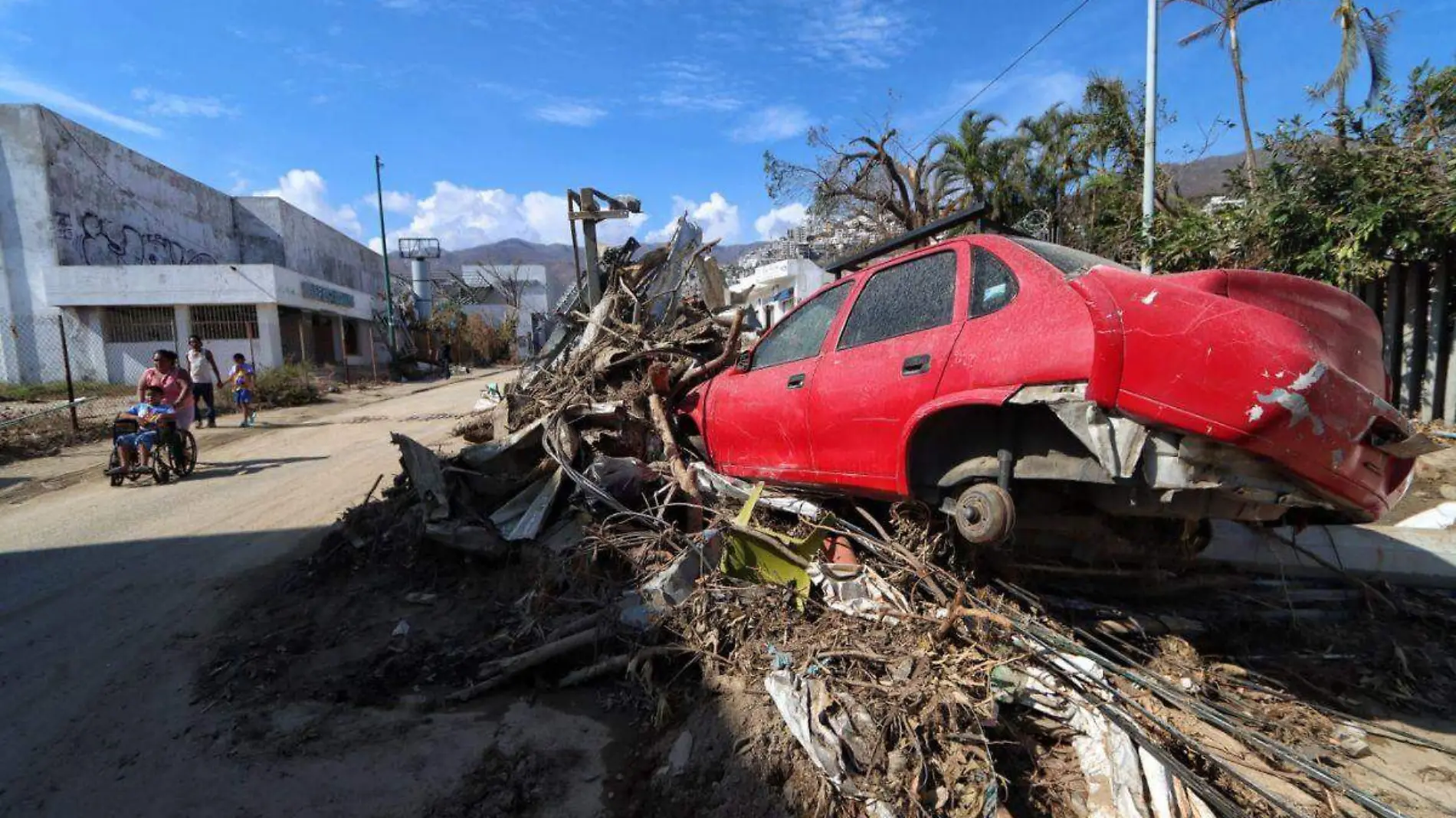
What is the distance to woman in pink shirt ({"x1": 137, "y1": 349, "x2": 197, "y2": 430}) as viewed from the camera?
7766 millimetres

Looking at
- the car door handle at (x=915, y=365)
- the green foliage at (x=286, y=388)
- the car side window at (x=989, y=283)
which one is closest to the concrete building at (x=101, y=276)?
the green foliage at (x=286, y=388)

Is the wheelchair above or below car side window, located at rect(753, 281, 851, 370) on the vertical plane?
below

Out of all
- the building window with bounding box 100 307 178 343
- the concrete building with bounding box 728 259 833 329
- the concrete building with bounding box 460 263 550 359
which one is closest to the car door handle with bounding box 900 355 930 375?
the concrete building with bounding box 728 259 833 329

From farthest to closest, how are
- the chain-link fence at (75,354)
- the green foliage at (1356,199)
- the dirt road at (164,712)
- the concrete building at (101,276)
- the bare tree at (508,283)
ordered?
the bare tree at (508,283)
the concrete building at (101,276)
the chain-link fence at (75,354)
the green foliage at (1356,199)
the dirt road at (164,712)

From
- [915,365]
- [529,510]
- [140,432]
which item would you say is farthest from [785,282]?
[915,365]

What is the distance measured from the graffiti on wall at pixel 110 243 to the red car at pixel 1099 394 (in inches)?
966

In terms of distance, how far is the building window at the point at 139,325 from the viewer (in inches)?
731

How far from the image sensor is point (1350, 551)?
4.23 metres

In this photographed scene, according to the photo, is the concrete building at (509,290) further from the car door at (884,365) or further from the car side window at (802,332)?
the car door at (884,365)

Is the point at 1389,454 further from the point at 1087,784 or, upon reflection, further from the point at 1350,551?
the point at 1350,551

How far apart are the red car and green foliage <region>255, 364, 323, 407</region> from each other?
1522 cm

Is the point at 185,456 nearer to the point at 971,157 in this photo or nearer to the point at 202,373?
the point at 202,373

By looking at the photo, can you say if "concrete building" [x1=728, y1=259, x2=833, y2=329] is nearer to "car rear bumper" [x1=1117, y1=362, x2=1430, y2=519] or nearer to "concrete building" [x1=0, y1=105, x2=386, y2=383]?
"concrete building" [x1=0, y1=105, x2=386, y2=383]

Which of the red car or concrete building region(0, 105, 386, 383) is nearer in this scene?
the red car
